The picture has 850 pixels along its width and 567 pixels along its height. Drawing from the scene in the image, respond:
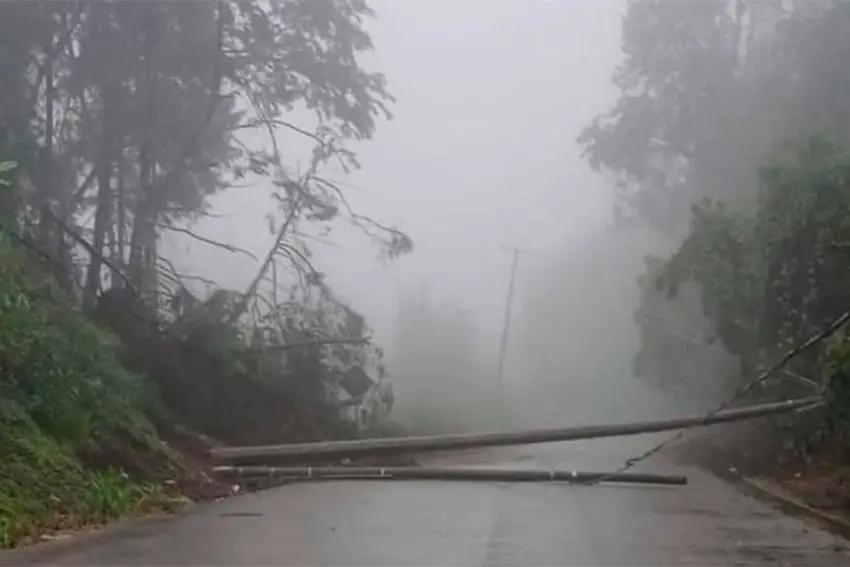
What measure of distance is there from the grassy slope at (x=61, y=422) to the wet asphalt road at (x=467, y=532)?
3.03 feet

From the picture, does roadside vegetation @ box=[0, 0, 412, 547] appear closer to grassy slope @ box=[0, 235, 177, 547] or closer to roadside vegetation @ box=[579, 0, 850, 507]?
grassy slope @ box=[0, 235, 177, 547]

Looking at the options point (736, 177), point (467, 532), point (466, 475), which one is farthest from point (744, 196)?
point (467, 532)

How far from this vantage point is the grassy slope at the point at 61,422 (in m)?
15.0

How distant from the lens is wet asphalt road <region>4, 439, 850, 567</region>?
1240 centimetres

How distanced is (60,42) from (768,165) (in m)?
15.4

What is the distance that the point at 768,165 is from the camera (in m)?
26.3

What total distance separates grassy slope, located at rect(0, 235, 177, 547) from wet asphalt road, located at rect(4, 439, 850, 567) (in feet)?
3.03

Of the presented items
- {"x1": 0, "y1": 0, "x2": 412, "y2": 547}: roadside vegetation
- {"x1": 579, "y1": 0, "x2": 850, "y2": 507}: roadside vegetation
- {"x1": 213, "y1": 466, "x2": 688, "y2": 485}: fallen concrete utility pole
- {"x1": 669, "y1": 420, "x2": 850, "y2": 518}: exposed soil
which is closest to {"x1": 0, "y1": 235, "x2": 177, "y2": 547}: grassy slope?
{"x1": 0, "y1": 0, "x2": 412, "y2": 547}: roadside vegetation

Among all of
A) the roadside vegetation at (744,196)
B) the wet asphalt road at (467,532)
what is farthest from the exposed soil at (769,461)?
the wet asphalt road at (467,532)

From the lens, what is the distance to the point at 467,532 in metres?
14.9

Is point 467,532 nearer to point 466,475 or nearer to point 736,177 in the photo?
point 466,475

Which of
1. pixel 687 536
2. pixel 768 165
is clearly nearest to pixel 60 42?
pixel 768 165

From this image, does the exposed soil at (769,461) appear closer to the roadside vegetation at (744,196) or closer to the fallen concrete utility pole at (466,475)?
the roadside vegetation at (744,196)

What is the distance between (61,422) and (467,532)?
6709 millimetres
